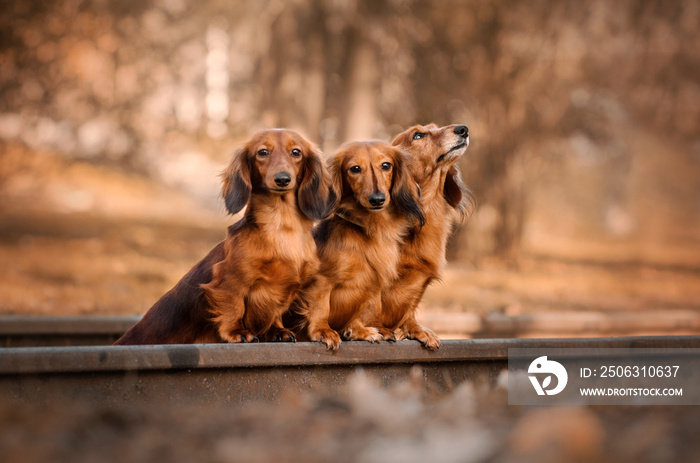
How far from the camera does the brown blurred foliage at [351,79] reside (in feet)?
39.8

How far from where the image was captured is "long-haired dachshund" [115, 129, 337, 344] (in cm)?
379

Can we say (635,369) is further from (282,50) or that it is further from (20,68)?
(20,68)

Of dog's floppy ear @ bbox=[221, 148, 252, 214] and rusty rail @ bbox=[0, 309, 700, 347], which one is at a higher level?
dog's floppy ear @ bbox=[221, 148, 252, 214]

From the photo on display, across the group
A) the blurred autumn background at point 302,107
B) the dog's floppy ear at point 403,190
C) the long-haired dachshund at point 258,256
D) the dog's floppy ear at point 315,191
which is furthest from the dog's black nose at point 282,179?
the blurred autumn background at point 302,107

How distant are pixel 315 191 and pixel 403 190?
487 millimetres

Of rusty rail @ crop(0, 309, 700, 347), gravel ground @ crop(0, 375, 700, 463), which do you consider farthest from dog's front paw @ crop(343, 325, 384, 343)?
rusty rail @ crop(0, 309, 700, 347)

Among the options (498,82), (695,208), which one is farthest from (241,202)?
(695,208)

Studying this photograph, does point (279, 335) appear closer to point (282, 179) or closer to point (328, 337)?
point (328, 337)

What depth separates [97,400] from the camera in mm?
3146

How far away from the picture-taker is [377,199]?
389cm

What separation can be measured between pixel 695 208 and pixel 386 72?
971 inches

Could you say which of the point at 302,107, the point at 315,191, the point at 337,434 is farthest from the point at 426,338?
the point at 302,107

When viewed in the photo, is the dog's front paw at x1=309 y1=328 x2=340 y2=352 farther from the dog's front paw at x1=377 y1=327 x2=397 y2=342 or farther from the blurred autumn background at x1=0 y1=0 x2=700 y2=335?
the blurred autumn background at x1=0 y1=0 x2=700 y2=335

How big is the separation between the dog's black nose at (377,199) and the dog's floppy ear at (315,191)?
20 cm
